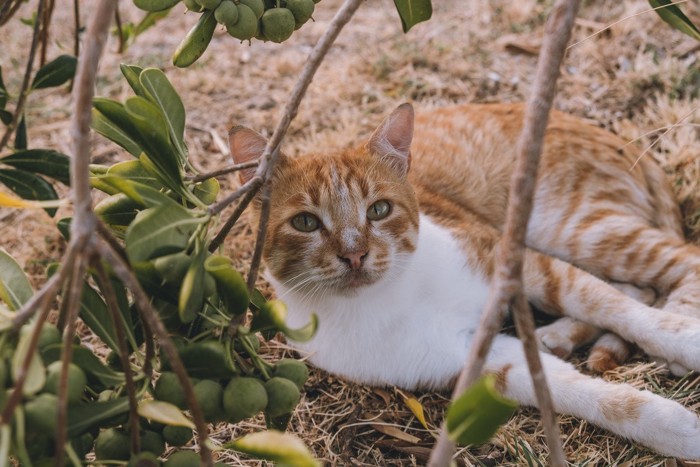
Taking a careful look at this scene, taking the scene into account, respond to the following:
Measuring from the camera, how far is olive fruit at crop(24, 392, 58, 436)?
1.12 m

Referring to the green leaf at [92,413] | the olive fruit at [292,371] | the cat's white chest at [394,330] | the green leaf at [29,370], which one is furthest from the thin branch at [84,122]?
→ the cat's white chest at [394,330]

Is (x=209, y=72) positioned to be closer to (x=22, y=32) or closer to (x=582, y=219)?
(x=22, y=32)

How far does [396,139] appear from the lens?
2.62 meters

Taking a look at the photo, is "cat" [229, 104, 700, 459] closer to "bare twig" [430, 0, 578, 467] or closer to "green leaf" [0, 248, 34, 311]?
"green leaf" [0, 248, 34, 311]

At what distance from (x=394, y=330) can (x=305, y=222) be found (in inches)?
21.5

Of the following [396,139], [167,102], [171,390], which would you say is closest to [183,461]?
[171,390]

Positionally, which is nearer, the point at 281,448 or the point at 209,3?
the point at 281,448

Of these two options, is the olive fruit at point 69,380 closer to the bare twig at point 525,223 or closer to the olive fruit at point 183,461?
the olive fruit at point 183,461

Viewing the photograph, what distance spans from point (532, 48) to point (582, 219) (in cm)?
193

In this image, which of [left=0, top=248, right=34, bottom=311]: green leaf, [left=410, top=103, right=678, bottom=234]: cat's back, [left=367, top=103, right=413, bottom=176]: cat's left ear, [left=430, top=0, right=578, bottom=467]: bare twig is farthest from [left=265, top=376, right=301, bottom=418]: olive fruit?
[left=410, top=103, right=678, bottom=234]: cat's back

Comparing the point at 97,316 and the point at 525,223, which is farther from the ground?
the point at 525,223

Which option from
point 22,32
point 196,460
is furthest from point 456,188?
point 22,32

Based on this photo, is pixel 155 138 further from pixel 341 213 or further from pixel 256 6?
pixel 341 213

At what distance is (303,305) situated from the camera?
8.43 ft
